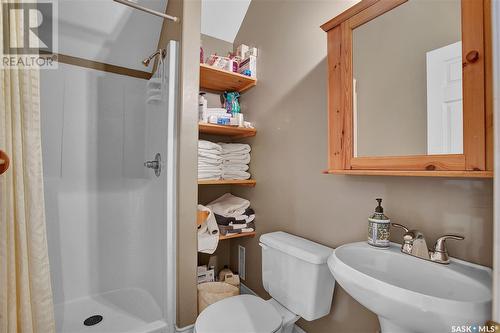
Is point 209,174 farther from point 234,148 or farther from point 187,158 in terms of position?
point 187,158

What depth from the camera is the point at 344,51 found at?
1128mm

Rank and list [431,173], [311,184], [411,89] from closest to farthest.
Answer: [431,173], [411,89], [311,184]

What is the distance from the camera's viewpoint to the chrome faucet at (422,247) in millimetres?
839

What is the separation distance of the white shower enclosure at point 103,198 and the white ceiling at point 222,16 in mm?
681

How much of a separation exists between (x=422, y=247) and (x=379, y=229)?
15 centimetres

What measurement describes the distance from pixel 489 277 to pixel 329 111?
811 millimetres

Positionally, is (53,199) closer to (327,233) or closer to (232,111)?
(232,111)

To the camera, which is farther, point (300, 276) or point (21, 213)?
point (300, 276)

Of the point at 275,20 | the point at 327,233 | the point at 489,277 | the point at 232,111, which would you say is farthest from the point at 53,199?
the point at 489,277

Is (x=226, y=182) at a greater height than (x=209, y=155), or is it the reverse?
(x=209, y=155)

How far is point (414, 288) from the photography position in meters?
0.86
